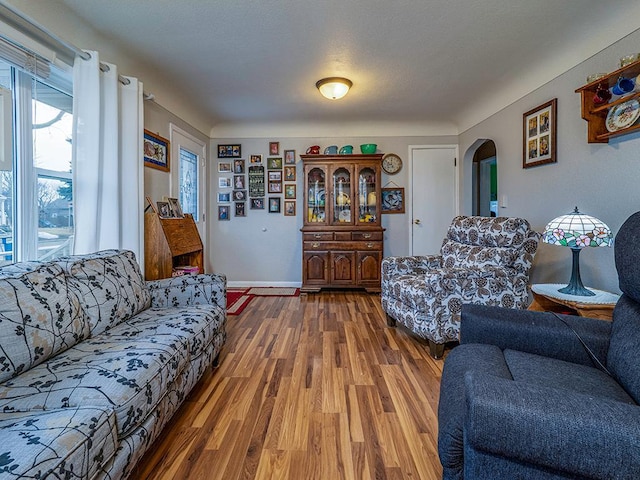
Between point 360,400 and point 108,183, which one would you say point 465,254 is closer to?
point 360,400

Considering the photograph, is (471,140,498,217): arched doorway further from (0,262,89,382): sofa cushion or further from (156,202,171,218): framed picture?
(0,262,89,382): sofa cushion

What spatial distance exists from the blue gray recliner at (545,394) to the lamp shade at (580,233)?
0.67 meters

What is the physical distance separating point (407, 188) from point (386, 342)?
8.56ft

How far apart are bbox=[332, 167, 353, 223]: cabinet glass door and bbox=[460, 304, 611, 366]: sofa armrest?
2.89 meters

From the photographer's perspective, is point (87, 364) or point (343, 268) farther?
point (343, 268)

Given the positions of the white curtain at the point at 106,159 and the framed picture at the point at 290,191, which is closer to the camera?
the white curtain at the point at 106,159

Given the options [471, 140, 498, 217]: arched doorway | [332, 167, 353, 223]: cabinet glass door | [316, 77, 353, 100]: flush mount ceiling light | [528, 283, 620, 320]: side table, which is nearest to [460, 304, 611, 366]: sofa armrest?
[528, 283, 620, 320]: side table

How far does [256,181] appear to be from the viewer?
457cm

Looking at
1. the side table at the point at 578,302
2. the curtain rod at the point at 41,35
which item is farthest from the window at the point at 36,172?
the side table at the point at 578,302

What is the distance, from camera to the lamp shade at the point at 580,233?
1.80 metres

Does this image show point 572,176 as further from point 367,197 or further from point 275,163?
point 275,163

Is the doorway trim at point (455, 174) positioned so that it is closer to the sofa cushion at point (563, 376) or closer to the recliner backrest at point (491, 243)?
the recliner backrest at point (491, 243)

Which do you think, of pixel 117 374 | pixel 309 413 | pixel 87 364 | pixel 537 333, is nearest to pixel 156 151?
pixel 87 364

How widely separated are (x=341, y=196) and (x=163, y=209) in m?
2.20
